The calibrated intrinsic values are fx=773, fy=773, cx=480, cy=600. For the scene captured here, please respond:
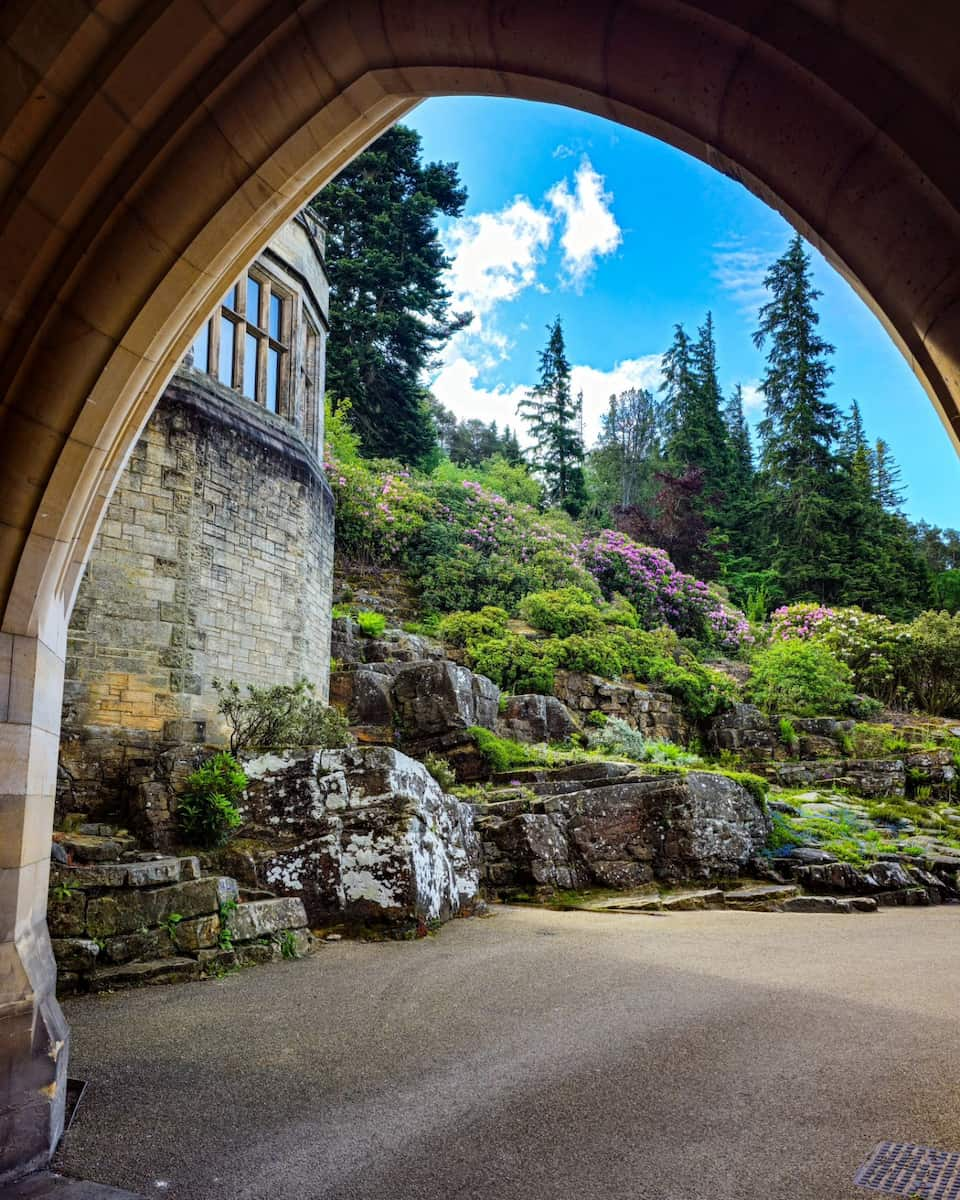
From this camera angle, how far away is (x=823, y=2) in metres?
1.52

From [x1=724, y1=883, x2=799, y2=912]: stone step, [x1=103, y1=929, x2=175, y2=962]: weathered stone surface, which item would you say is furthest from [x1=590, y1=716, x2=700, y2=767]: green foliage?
[x1=103, y1=929, x2=175, y2=962]: weathered stone surface

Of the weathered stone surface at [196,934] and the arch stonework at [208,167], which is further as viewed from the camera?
the weathered stone surface at [196,934]

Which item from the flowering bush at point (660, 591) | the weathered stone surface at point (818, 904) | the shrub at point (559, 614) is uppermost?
the flowering bush at point (660, 591)

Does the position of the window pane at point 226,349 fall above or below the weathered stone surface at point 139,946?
above

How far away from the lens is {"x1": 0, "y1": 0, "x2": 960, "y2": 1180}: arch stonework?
1.59 m

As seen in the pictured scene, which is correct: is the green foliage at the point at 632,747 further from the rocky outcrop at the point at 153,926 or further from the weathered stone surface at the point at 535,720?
the rocky outcrop at the point at 153,926

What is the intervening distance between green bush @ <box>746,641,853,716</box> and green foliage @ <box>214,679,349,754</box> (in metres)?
12.0

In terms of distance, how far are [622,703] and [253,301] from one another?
33.7 feet

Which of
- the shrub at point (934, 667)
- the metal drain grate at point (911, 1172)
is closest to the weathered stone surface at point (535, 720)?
the shrub at point (934, 667)

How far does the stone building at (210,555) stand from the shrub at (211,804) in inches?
17.2

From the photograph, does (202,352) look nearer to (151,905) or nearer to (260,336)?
(260,336)

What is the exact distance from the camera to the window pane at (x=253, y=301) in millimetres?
11266

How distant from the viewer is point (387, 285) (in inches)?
982

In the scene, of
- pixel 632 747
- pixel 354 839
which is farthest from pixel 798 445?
pixel 354 839
